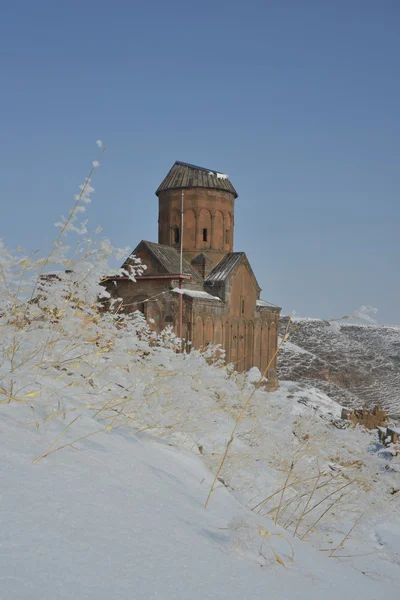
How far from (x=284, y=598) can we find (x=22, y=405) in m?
1.45

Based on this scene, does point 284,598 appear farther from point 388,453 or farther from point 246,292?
point 246,292

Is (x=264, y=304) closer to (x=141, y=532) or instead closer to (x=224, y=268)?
(x=224, y=268)

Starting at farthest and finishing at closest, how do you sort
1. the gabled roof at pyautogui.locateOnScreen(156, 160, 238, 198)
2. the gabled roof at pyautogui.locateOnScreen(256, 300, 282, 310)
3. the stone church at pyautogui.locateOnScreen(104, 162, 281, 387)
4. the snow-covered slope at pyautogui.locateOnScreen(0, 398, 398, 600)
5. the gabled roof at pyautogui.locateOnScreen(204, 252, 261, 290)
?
the gabled roof at pyautogui.locateOnScreen(256, 300, 282, 310)
the gabled roof at pyautogui.locateOnScreen(156, 160, 238, 198)
the gabled roof at pyautogui.locateOnScreen(204, 252, 261, 290)
the stone church at pyautogui.locateOnScreen(104, 162, 281, 387)
the snow-covered slope at pyautogui.locateOnScreen(0, 398, 398, 600)

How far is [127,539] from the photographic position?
1.56 m

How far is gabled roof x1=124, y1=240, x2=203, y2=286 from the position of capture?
2248 centimetres

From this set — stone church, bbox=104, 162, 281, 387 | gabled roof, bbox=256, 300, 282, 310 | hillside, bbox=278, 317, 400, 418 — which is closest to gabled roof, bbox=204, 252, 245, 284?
stone church, bbox=104, 162, 281, 387

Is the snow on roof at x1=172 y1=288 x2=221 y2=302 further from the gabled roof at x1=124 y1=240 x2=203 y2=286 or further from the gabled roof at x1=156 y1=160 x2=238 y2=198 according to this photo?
the gabled roof at x1=156 y1=160 x2=238 y2=198

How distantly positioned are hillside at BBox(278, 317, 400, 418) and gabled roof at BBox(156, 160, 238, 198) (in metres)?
10.9

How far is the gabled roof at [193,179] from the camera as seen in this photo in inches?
1033

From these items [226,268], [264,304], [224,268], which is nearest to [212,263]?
[224,268]

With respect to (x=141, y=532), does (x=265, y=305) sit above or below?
above

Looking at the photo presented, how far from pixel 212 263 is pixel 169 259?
3.32 meters

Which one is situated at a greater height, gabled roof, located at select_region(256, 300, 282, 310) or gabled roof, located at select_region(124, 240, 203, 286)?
gabled roof, located at select_region(124, 240, 203, 286)

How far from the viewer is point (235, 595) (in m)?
1.44
